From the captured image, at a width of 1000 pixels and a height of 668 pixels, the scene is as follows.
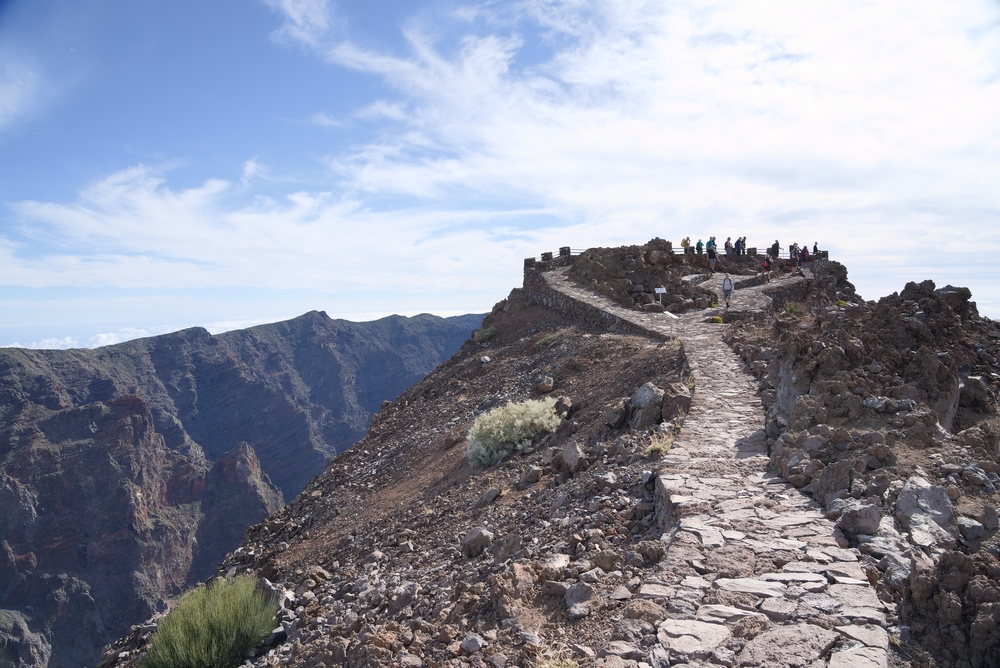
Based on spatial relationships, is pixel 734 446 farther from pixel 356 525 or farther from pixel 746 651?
pixel 356 525

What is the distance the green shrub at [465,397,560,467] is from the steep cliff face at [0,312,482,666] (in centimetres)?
4671

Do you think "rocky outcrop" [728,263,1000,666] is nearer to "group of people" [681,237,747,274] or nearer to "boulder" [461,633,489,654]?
"boulder" [461,633,489,654]

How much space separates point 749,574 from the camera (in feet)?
15.3

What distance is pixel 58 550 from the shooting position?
53.9 meters

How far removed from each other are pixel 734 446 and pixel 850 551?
8.75ft

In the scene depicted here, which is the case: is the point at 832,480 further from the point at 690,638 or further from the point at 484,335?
the point at 484,335

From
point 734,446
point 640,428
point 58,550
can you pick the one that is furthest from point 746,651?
point 58,550

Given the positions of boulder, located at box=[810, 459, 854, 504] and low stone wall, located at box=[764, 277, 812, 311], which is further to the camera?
low stone wall, located at box=[764, 277, 812, 311]

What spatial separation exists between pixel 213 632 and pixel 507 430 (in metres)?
5.32

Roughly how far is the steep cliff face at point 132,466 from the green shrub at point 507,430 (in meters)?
46.7

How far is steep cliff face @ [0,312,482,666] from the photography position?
49.7m

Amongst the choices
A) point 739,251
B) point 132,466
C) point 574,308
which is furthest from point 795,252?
point 132,466

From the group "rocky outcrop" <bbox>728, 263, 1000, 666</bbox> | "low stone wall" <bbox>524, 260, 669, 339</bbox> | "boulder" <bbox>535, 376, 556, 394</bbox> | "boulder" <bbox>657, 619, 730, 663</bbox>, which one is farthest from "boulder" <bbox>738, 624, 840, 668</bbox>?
"low stone wall" <bbox>524, 260, 669, 339</bbox>

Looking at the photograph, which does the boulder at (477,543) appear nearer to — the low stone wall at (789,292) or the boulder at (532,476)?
the boulder at (532,476)
